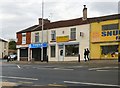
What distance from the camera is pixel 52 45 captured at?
49000mm

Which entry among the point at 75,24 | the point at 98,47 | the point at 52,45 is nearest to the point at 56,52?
the point at 52,45

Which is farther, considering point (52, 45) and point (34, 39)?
point (34, 39)

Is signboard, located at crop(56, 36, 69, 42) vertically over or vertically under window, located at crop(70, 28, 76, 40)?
under

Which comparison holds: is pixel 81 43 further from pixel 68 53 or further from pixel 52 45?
pixel 52 45

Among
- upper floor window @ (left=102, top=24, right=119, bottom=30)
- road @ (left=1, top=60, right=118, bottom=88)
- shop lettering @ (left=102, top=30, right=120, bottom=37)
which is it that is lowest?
road @ (left=1, top=60, right=118, bottom=88)

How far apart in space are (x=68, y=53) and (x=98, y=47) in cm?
635

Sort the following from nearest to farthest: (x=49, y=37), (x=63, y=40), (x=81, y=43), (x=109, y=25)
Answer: (x=109, y=25), (x=81, y=43), (x=63, y=40), (x=49, y=37)

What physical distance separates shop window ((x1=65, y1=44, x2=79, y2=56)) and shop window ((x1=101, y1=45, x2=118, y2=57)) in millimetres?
4924

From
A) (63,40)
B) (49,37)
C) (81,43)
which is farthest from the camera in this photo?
(49,37)

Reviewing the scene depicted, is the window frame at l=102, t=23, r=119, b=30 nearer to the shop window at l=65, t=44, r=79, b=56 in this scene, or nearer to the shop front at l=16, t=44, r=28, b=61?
the shop window at l=65, t=44, r=79, b=56

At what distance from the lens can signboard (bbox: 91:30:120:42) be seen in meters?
39.0

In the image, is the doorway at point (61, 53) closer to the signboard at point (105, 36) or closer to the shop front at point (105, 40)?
the shop front at point (105, 40)

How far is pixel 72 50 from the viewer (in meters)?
45.2

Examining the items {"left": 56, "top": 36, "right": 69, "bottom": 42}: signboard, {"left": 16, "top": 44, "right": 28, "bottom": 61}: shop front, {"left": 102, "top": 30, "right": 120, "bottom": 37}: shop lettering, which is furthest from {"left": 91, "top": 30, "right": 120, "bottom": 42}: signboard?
{"left": 16, "top": 44, "right": 28, "bottom": 61}: shop front
